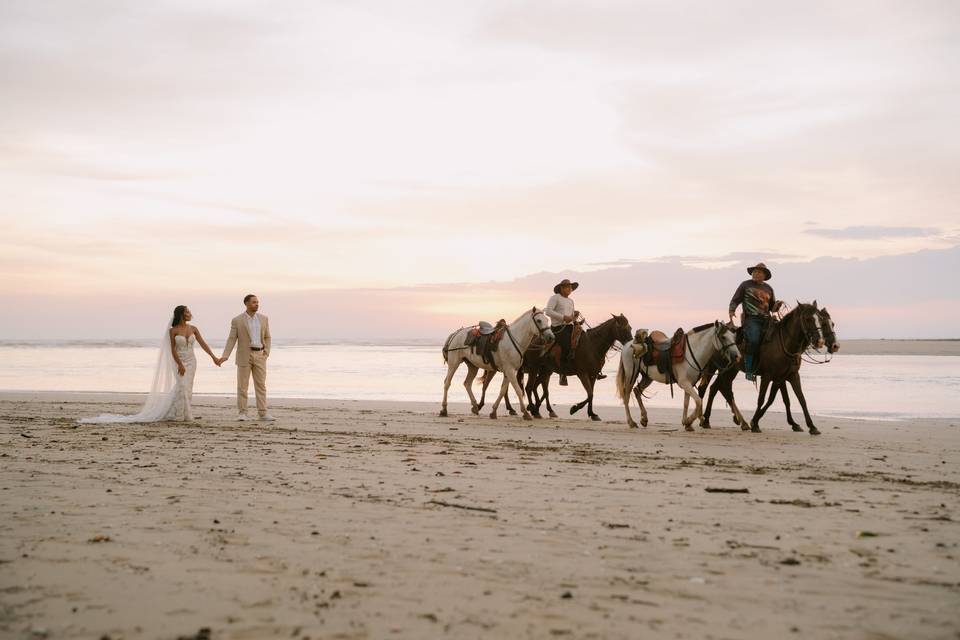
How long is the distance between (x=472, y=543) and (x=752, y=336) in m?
9.59

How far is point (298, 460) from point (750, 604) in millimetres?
6016

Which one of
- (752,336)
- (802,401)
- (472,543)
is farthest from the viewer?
(752,336)

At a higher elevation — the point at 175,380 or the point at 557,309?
the point at 557,309

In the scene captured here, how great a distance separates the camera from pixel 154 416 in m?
14.3

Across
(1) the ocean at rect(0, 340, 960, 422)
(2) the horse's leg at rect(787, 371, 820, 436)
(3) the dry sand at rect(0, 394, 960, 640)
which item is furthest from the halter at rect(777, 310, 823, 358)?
(1) the ocean at rect(0, 340, 960, 422)

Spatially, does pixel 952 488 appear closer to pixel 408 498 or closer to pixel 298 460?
pixel 408 498

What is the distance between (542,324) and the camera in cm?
1585

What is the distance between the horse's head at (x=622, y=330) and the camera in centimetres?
1591

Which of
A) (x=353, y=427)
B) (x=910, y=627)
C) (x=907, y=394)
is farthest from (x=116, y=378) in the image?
(x=910, y=627)

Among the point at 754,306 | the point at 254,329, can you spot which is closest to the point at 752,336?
the point at 754,306

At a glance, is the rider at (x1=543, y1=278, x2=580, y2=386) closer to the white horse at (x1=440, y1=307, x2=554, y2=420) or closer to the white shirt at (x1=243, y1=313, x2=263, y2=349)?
the white horse at (x1=440, y1=307, x2=554, y2=420)

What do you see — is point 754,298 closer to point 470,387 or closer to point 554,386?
point 470,387

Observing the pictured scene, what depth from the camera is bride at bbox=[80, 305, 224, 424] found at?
1432 centimetres

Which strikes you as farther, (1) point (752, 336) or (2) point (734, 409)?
(1) point (752, 336)
